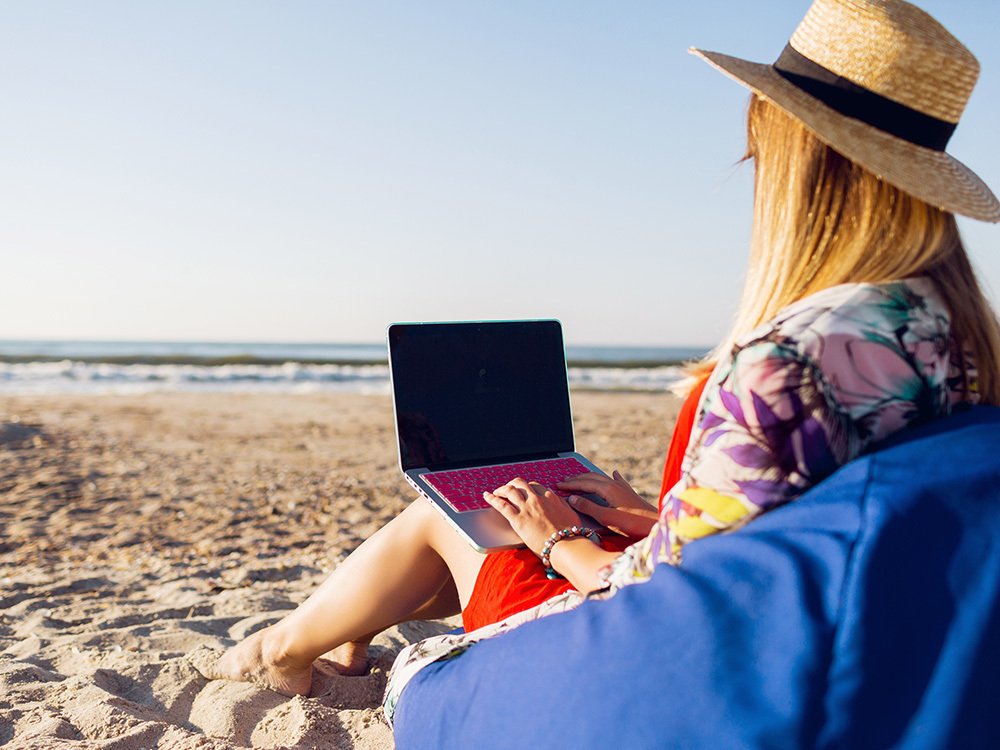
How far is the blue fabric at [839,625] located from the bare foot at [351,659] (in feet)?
5.33

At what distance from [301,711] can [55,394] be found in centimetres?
1350

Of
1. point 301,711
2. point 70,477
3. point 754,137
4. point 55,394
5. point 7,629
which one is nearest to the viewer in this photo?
point 754,137

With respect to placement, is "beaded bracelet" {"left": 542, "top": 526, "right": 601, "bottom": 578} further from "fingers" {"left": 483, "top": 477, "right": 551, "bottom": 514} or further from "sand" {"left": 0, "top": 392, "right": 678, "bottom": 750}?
"sand" {"left": 0, "top": 392, "right": 678, "bottom": 750}

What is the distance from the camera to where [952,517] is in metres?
1.23

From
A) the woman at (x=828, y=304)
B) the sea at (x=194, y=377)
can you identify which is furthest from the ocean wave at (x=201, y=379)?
the woman at (x=828, y=304)

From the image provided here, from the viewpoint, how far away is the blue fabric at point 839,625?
1.20 meters

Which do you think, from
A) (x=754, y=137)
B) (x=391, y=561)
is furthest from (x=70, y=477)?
(x=754, y=137)

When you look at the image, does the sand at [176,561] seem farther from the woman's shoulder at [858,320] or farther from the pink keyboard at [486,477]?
the woman's shoulder at [858,320]

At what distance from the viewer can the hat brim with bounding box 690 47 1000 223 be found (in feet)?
4.54

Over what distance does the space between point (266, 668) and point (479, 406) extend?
1.15m

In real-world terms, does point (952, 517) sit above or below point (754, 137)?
below

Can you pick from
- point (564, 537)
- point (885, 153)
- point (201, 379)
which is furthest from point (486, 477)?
point (201, 379)

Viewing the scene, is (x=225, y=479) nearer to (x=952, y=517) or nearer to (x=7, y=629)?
(x=7, y=629)

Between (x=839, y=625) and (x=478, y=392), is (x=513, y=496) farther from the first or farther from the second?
(x=839, y=625)
